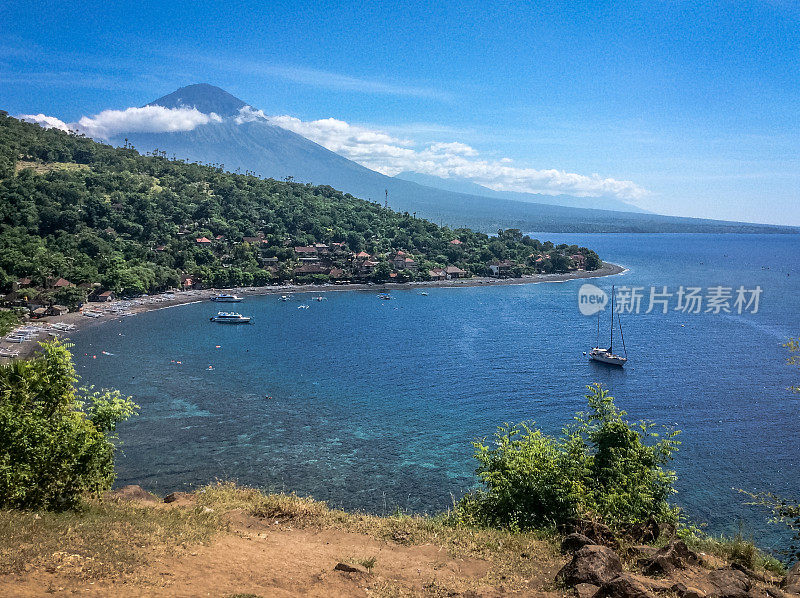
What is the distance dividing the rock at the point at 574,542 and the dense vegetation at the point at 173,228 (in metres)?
51.2

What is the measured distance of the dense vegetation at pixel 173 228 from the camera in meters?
57.8

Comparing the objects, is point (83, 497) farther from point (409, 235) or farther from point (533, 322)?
point (409, 235)

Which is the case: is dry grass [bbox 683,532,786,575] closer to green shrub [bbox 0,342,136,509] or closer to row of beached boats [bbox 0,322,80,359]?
green shrub [bbox 0,342,136,509]

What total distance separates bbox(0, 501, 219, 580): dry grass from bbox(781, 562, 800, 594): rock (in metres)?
9.12

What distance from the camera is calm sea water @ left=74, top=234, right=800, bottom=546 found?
21031mm

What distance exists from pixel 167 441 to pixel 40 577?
56.1ft

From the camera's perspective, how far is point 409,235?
95625mm

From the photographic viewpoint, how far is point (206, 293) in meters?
63.1

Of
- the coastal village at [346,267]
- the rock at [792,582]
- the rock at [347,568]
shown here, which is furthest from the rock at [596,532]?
the coastal village at [346,267]

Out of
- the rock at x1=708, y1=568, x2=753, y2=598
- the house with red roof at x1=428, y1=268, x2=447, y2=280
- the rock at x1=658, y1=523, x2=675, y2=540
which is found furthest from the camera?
the house with red roof at x1=428, y1=268, x2=447, y2=280

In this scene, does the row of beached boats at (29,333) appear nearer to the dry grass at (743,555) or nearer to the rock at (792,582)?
the dry grass at (743,555)

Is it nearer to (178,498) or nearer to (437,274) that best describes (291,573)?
(178,498)

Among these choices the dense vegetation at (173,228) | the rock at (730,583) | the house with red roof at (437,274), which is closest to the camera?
the rock at (730,583)

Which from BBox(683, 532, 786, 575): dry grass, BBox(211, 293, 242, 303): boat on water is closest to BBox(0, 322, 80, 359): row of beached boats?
BBox(211, 293, 242, 303): boat on water
